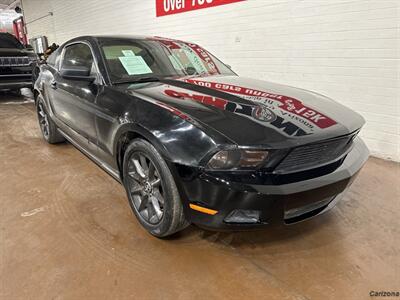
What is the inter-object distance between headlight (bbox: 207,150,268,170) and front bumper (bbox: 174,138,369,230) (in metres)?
0.06

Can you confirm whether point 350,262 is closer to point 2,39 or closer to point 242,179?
point 242,179

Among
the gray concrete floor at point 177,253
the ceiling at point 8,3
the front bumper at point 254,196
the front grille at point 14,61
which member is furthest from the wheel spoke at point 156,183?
the ceiling at point 8,3

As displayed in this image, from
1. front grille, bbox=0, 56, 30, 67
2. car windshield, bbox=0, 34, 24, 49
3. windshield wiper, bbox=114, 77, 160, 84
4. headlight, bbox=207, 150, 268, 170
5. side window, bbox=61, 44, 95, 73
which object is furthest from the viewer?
car windshield, bbox=0, 34, 24, 49

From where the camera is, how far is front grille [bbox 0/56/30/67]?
19.3 feet

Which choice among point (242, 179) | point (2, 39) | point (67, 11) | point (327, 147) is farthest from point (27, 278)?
point (67, 11)

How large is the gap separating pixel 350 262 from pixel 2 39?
323 inches

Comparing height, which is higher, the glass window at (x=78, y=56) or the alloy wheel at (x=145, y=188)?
the glass window at (x=78, y=56)

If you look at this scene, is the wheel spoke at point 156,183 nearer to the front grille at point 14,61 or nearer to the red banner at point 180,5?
the red banner at point 180,5

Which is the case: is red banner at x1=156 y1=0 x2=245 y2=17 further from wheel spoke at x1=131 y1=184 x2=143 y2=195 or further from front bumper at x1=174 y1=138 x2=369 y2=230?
front bumper at x1=174 y1=138 x2=369 y2=230

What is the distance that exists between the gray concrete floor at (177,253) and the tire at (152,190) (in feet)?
0.46

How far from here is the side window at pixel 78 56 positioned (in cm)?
240

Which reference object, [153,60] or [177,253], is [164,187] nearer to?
[177,253]

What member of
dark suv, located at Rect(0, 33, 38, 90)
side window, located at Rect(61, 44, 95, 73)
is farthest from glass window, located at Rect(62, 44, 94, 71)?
dark suv, located at Rect(0, 33, 38, 90)

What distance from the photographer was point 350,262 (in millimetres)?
1730
